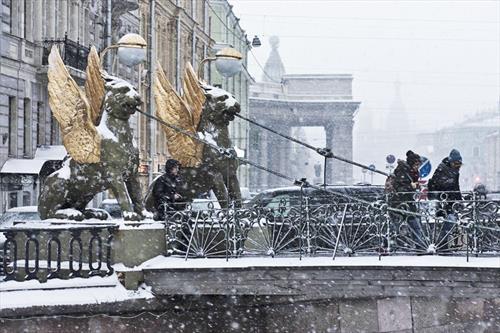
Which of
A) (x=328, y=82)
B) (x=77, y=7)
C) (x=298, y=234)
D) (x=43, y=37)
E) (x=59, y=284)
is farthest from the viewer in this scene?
(x=328, y=82)

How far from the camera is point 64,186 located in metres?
10.3

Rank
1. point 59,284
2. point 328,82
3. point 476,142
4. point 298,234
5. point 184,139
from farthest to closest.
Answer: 1. point 476,142
2. point 328,82
3. point 184,139
4. point 298,234
5. point 59,284

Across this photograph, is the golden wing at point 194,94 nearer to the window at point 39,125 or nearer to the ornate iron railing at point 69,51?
the ornate iron railing at point 69,51

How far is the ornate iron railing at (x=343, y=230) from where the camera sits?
32.5ft

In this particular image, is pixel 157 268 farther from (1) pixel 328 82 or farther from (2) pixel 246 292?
(1) pixel 328 82

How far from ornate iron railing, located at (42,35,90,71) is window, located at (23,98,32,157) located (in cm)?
129

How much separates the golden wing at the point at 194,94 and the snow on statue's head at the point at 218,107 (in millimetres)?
68

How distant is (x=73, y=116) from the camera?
33.8 feet

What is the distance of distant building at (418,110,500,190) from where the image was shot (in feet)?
339

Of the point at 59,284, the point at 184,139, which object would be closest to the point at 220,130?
the point at 184,139

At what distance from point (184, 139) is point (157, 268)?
2146 millimetres

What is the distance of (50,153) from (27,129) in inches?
34.8

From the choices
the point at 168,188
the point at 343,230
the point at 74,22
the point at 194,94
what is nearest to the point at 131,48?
the point at 194,94

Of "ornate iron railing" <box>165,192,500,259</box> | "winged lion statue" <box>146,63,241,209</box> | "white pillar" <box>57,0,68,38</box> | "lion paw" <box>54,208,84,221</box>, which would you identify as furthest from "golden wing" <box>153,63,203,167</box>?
"white pillar" <box>57,0,68,38</box>
